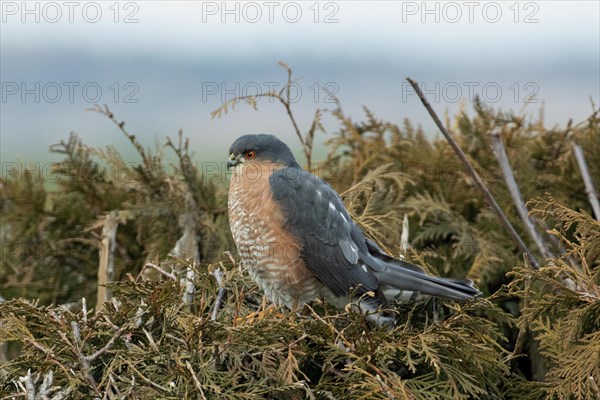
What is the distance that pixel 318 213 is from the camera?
3.61 metres

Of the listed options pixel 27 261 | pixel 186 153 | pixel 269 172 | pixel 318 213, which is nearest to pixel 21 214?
pixel 27 261

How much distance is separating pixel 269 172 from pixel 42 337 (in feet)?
4.97

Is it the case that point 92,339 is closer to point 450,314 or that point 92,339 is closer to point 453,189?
point 450,314

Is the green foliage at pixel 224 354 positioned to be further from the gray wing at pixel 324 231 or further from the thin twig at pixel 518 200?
the thin twig at pixel 518 200

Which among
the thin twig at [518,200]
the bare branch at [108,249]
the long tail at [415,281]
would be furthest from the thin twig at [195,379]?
the bare branch at [108,249]

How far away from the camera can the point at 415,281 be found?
312cm

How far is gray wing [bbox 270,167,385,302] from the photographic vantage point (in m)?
3.48

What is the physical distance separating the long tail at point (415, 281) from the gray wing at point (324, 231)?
0.06 meters

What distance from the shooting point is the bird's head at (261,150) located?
12.8 ft

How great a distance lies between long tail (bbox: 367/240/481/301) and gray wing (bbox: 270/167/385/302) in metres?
0.06

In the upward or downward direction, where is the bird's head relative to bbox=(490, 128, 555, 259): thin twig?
upward

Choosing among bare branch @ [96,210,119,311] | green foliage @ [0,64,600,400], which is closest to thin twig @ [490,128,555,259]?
green foliage @ [0,64,600,400]

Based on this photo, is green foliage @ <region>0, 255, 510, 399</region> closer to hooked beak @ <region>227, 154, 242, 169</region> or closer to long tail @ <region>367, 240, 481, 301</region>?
long tail @ <region>367, 240, 481, 301</region>

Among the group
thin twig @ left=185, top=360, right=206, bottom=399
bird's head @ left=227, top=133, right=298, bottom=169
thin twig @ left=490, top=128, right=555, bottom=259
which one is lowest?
thin twig @ left=185, top=360, right=206, bottom=399
